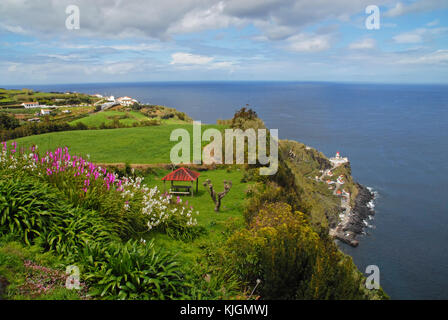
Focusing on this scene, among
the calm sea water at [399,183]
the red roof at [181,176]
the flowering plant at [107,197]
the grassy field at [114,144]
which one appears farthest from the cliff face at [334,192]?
the flowering plant at [107,197]

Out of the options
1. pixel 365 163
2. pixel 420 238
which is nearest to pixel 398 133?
pixel 365 163

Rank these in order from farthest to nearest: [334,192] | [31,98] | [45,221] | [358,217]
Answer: [334,192]
[358,217]
[31,98]
[45,221]

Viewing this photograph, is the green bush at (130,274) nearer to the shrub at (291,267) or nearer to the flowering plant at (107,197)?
the shrub at (291,267)

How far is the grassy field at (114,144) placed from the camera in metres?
19.4

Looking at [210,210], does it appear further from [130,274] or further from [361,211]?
[361,211]

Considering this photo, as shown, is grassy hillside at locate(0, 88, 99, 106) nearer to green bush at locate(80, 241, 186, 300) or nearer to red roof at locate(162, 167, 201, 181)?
red roof at locate(162, 167, 201, 181)

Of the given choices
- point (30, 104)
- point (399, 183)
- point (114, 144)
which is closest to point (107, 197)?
point (114, 144)

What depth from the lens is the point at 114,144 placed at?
72.3 feet

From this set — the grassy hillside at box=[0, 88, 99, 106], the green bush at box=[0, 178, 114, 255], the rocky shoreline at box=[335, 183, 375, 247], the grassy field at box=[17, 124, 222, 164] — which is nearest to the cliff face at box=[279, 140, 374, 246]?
the rocky shoreline at box=[335, 183, 375, 247]

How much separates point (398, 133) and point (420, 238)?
241 feet

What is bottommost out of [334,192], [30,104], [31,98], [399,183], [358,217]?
[358,217]

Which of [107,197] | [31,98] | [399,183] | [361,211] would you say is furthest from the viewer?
[399,183]

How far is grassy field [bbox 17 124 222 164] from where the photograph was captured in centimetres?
1939
